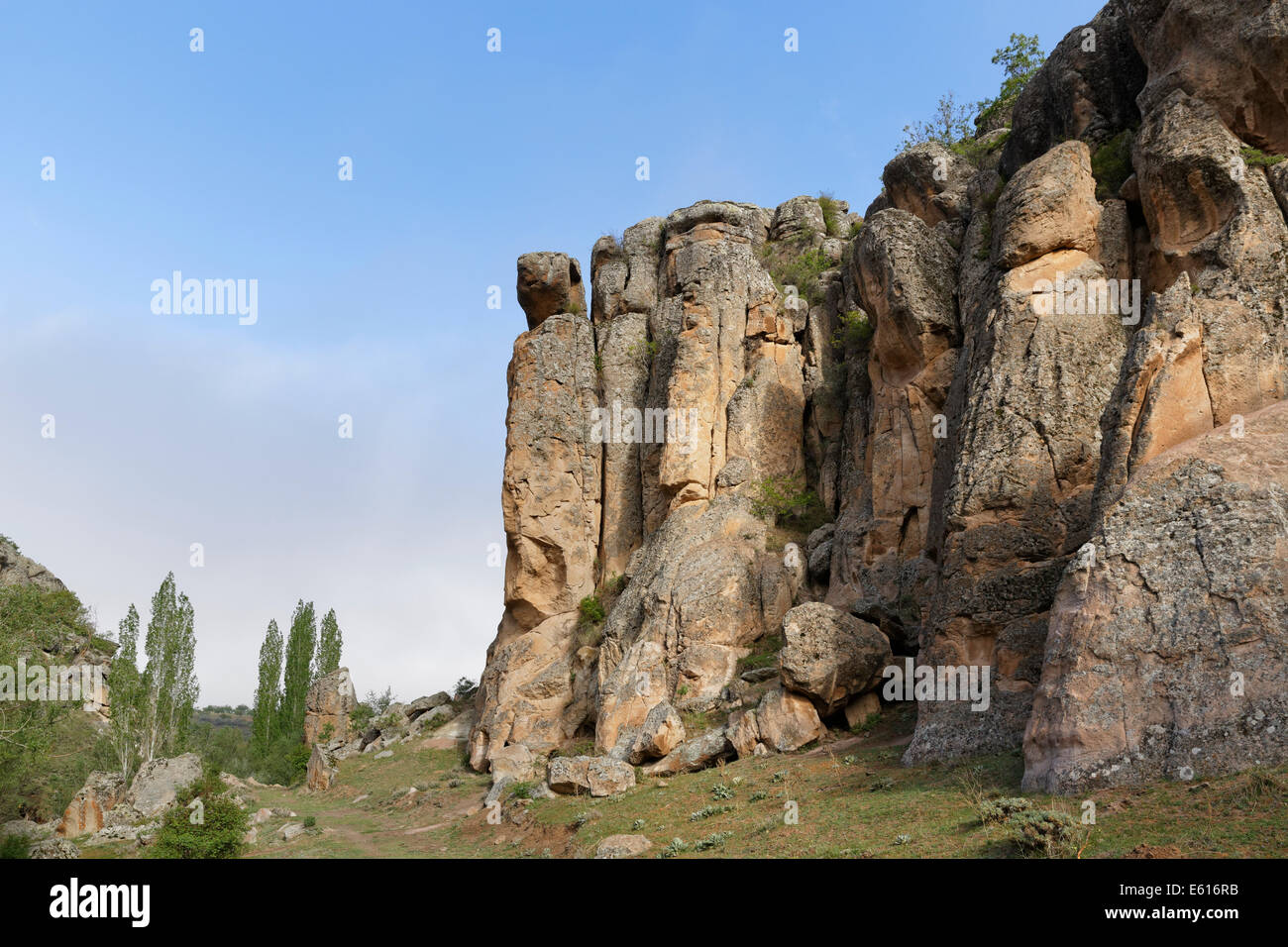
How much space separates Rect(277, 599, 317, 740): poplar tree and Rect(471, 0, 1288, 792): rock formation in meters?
20.7

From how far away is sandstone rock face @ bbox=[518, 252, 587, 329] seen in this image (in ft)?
146

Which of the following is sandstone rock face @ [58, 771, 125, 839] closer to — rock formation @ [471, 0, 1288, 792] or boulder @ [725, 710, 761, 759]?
rock formation @ [471, 0, 1288, 792]

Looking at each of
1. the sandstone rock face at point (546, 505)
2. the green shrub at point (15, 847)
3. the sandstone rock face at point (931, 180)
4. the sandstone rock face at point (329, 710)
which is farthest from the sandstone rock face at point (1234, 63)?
the sandstone rock face at point (329, 710)

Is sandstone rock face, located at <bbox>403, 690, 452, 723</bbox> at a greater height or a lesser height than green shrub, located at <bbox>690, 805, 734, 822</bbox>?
lesser

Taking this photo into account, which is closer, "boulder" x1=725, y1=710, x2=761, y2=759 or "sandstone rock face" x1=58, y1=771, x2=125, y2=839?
"boulder" x1=725, y1=710, x2=761, y2=759

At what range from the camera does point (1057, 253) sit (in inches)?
867

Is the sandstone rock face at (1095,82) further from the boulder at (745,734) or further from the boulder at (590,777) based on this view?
the boulder at (590,777)

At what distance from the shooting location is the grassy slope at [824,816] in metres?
11.2

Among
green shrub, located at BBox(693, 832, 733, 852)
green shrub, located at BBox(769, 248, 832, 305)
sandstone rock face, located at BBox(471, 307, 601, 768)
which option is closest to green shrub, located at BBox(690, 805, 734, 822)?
green shrub, located at BBox(693, 832, 733, 852)

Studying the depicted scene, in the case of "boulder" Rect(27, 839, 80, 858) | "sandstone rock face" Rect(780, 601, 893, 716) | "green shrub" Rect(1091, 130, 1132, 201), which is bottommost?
"boulder" Rect(27, 839, 80, 858)

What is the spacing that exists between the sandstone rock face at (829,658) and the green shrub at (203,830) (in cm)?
1299

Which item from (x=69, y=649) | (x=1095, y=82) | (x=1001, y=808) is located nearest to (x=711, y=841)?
(x=1001, y=808)

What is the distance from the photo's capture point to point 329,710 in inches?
1805

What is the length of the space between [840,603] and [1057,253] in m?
11.3
